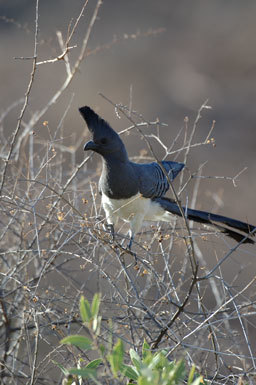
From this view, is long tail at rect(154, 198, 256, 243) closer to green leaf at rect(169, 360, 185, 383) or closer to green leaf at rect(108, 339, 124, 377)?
green leaf at rect(169, 360, 185, 383)

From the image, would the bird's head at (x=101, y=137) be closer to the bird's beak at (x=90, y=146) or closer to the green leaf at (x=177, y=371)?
the bird's beak at (x=90, y=146)

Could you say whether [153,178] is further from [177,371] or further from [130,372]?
[177,371]

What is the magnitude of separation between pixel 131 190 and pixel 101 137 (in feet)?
1.57

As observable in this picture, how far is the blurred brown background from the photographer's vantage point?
9.44 m

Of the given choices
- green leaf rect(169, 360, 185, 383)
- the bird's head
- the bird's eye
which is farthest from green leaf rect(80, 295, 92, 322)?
the bird's eye

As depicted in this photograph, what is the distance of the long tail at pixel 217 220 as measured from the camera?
164 inches

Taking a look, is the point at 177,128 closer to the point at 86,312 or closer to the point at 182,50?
the point at 182,50

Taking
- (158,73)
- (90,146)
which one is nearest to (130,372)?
(90,146)

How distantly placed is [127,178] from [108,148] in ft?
0.92

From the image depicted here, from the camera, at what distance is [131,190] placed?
4461 mm

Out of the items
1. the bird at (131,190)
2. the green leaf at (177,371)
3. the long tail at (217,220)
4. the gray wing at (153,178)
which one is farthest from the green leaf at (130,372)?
the gray wing at (153,178)

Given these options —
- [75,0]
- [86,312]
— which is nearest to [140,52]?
[75,0]

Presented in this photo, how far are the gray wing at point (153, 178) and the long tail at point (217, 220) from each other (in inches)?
3.7

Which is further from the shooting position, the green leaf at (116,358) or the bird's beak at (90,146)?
the bird's beak at (90,146)
